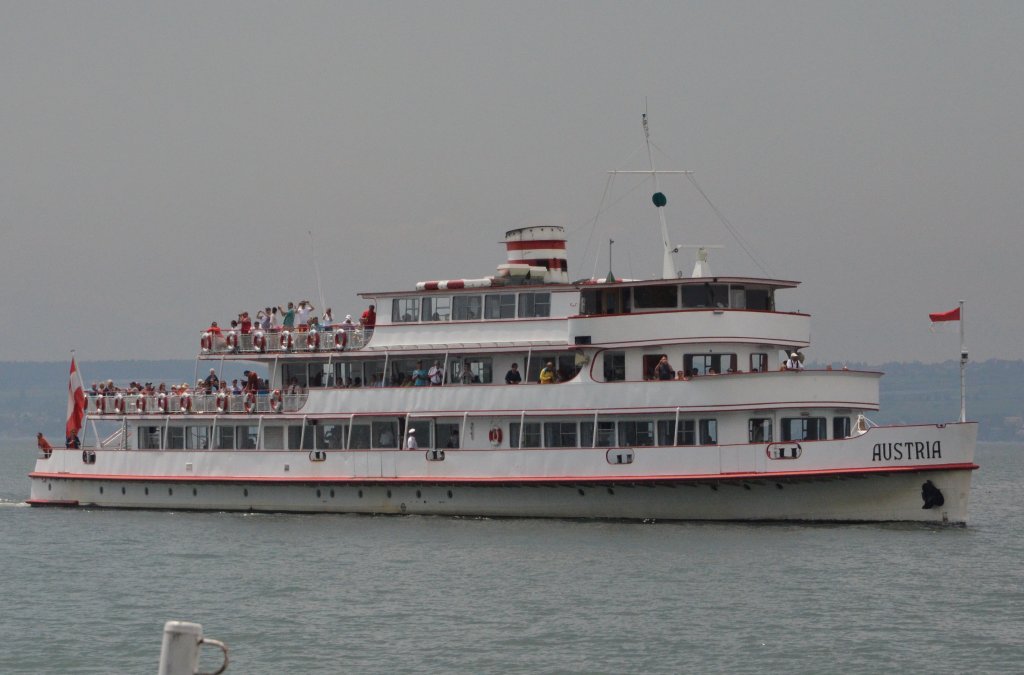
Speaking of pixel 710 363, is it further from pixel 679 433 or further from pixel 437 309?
pixel 437 309

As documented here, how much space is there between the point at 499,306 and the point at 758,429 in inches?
279

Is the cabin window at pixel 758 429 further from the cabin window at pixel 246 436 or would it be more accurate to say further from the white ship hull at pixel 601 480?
the cabin window at pixel 246 436

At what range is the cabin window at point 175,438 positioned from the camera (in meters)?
45.2

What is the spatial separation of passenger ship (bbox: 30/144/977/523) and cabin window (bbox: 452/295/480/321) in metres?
0.05

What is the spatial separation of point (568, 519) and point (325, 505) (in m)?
6.69

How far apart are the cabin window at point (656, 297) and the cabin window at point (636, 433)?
2.72 meters

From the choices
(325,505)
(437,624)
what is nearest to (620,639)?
(437,624)

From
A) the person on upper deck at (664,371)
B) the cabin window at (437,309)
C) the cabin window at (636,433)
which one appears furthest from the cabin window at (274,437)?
the person on upper deck at (664,371)

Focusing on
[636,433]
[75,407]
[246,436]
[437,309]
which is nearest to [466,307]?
[437,309]

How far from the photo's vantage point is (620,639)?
83.3ft

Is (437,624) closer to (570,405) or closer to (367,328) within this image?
(570,405)

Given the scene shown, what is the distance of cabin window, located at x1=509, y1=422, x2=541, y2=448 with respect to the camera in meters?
39.9

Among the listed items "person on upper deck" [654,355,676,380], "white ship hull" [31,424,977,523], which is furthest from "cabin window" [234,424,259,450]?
"person on upper deck" [654,355,676,380]

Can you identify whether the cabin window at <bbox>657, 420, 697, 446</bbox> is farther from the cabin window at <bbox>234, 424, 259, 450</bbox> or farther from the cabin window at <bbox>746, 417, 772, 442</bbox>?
the cabin window at <bbox>234, 424, 259, 450</bbox>
